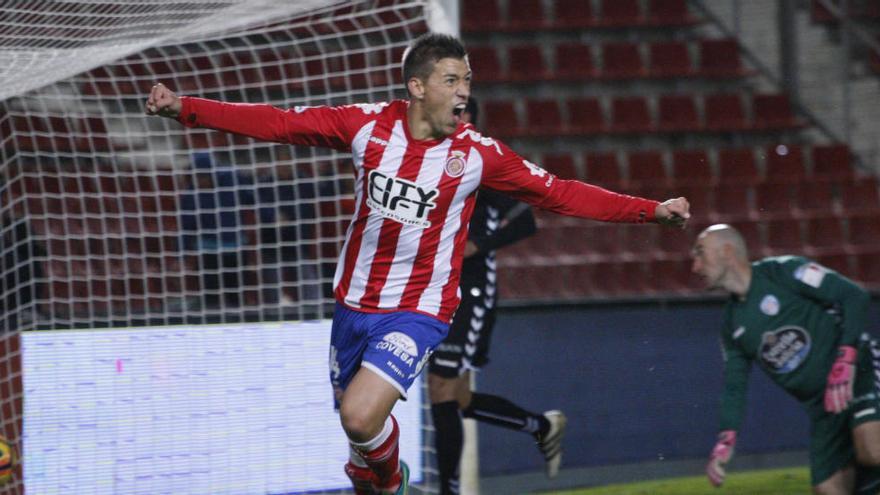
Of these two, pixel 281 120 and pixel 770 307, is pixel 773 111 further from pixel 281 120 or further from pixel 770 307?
pixel 281 120

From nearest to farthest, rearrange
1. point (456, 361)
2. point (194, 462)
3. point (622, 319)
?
point (456, 361) → point (194, 462) → point (622, 319)

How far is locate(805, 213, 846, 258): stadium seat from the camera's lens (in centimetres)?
979

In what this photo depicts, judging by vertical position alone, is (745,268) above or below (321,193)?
below

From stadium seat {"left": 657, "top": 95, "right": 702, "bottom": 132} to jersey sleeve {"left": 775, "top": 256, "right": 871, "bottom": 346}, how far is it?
19.4 ft

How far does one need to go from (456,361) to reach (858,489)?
1.82 meters

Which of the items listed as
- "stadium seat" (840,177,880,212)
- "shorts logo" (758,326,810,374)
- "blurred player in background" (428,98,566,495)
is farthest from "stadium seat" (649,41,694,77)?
"shorts logo" (758,326,810,374)

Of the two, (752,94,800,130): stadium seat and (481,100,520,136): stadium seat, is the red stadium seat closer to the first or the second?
(481,100,520,136): stadium seat

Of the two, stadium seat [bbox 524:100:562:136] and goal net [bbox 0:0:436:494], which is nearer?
goal net [bbox 0:0:436:494]

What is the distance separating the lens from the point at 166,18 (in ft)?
18.9

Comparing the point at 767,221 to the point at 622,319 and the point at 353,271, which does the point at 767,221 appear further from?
the point at 353,271

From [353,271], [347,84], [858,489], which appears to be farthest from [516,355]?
[353,271]

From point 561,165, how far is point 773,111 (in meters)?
2.68

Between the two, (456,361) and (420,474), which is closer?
(456,361)

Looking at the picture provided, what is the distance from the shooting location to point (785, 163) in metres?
10.9
